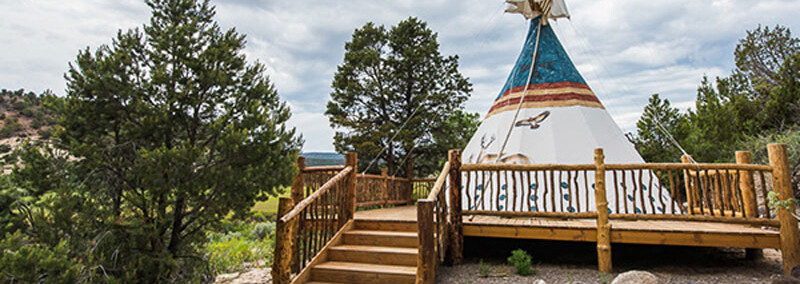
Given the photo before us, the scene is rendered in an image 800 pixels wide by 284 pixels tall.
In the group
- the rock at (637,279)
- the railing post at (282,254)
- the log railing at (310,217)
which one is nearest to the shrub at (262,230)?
the log railing at (310,217)

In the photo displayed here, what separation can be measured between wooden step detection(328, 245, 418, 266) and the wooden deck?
0.63 meters

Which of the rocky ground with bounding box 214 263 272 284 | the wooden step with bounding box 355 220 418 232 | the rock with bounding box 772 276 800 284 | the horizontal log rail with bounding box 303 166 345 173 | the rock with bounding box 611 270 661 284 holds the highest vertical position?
the horizontal log rail with bounding box 303 166 345 173

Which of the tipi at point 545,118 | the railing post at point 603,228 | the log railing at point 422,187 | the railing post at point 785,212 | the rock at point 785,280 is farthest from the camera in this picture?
the log railing at point 422,187

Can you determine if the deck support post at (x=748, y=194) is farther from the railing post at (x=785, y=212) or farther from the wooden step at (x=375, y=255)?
the wooden step at (x=375, y=255)

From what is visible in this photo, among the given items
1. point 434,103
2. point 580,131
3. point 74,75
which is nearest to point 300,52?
point 74,75

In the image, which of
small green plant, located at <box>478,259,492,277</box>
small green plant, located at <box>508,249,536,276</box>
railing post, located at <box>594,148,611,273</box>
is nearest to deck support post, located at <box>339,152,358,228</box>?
small green plant, located at <box>478,259,492,277</box>

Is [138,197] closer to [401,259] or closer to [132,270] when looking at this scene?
[132,270]

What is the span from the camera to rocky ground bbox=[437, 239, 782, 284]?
438 centimetres

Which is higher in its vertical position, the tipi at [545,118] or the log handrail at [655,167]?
the tipi at [545,118]

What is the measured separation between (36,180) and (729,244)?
7095 millimetres

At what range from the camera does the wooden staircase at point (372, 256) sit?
411 centimetres

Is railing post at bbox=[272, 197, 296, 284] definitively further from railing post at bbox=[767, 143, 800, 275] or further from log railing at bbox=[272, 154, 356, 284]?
railing post at bbox=[767, 143, 800, 275]

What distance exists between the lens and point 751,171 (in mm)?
4492

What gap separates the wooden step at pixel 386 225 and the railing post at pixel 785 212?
13.7 ft
